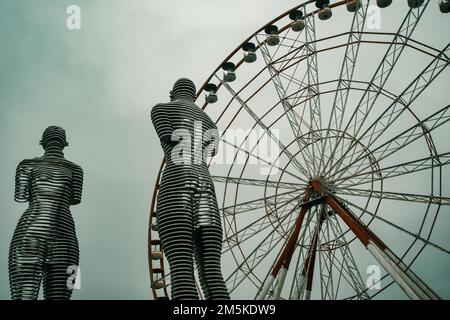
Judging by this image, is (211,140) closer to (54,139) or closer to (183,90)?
(183,90)

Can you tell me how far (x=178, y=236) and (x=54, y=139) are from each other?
18.6 ft

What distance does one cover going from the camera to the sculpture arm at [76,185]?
47.9ft

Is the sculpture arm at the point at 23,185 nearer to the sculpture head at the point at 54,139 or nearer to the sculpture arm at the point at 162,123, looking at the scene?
the sculpture head at the point at 54,139

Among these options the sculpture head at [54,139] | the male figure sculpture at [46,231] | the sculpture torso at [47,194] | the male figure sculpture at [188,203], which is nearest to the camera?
the male figure sculpture at [188,203]

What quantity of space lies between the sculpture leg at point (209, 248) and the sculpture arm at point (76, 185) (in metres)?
4.07

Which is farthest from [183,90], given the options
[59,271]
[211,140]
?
[59,271]

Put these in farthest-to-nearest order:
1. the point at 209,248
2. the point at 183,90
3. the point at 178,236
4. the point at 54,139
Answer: the point at 54,139, the point at 183,90, the point at 209,248, the point at 178,236

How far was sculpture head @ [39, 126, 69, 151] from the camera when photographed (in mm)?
Answer: 15148

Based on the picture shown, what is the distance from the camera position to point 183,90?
1469 cm

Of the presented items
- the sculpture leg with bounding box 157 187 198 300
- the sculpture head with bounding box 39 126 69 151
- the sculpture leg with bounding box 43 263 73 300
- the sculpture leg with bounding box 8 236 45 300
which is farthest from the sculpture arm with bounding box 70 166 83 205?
the sculpture leg with bounding box 157 187 198 300

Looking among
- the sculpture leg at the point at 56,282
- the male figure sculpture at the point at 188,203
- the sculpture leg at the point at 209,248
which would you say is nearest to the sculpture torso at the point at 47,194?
the sculpture leg at the point at 56,282
